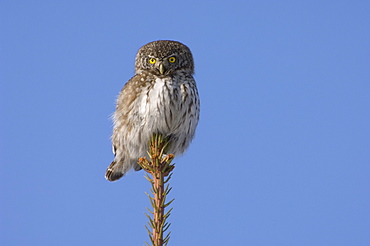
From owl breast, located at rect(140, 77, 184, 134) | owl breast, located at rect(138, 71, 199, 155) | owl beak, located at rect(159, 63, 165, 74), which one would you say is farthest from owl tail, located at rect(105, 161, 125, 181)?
owl beak, located at rect(159, 63, 165, 74)

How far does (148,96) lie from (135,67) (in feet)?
3.10

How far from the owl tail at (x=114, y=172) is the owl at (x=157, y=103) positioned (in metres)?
0.13

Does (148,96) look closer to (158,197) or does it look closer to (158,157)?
(158,157)

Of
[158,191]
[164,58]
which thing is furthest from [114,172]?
[158,191]

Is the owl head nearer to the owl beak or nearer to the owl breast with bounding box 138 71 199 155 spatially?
the owl beak

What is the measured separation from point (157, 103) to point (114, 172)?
1.37m

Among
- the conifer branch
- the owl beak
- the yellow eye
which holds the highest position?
the yellow eye

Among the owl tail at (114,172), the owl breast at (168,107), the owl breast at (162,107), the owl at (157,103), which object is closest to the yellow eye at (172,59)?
the owl at (157,103)

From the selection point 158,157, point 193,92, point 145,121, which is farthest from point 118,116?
point 158,157

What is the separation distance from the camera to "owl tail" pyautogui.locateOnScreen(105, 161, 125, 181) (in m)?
5.50

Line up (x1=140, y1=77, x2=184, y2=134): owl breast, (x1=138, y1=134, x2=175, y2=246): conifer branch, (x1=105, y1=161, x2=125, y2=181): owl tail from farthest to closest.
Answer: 1. (x1=105, y1=161, x2=125, y2=181): owl tail
2. (x1=140, y1=77, x2=184, y2=134): owl breast
3. (x1=138, y1=134, x2=175, y2=246): conifer branch

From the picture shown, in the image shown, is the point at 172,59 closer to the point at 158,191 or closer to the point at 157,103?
the point at 157,103

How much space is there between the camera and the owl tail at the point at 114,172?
5.50 metres

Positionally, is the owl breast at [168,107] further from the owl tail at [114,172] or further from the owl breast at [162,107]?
the owl tail at [114,172]
